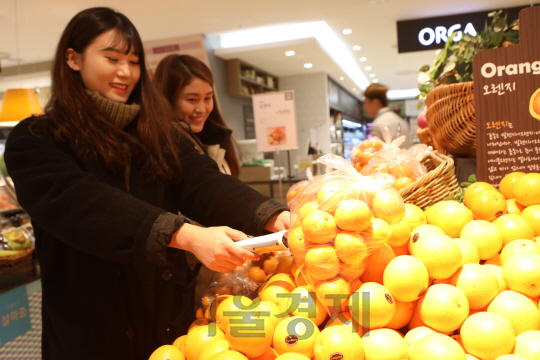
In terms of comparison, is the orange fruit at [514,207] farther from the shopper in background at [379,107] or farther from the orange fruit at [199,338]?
the shopper in background at [379,107]

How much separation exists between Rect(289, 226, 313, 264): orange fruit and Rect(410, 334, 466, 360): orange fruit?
25 cm

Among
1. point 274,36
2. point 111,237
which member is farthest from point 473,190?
point 274,36

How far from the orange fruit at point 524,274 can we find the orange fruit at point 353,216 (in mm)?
308

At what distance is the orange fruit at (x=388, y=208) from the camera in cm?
79

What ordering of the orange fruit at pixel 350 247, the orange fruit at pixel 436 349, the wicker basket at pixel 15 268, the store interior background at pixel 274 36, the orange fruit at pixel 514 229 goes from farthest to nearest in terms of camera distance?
1. the store interior background at pixel 274 36
2. the wicker basket at pixel 15 268
3. the orange fruit at pixel 514 229
4. the orange fruit at pixel 350 247
5. the orange fruit at pixel 436 349

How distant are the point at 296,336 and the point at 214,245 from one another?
10.8 inches

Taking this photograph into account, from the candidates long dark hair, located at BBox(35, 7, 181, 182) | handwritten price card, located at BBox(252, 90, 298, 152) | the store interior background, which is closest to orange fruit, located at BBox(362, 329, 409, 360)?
long dark hair, located at BBox(35, 7, 181, 182)

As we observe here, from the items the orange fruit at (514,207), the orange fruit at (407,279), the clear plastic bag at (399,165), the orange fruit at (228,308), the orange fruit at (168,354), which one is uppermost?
the clear plastic bag at (399,165)

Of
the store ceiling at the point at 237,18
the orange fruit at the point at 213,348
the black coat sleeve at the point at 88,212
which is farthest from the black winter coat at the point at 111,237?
the store ceiling at the point at 237,18

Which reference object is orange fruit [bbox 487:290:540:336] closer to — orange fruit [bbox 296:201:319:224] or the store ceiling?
orange fruit [bbox 296:201:319:224]

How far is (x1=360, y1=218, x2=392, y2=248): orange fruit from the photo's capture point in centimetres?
76

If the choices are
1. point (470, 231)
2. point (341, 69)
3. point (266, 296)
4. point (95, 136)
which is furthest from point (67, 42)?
point (341, 69)

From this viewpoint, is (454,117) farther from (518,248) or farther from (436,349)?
(436,349)

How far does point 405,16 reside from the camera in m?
6.00
